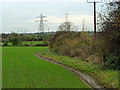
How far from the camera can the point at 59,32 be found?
39.7 m

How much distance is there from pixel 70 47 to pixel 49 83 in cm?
1907

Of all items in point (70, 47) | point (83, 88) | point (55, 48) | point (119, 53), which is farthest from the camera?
point (55, 48)

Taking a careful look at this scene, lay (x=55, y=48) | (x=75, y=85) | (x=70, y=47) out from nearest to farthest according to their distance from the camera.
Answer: (x=75, y=85)
(x=70, y=47)
(x=55, y=48)

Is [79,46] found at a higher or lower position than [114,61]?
higher

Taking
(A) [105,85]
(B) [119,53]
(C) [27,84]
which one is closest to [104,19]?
(B) [119,53]

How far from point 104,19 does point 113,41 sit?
5.30 feet

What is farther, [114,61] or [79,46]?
[79,46]

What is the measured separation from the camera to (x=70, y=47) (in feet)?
103

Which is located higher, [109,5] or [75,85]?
[109,5]

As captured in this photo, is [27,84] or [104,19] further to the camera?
[104,19]

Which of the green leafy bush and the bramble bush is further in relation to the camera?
the bramble bush

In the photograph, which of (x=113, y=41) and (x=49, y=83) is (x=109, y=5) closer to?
(x=113, y=41)

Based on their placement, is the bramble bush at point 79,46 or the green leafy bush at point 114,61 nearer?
the green leafy bush at point 114,61

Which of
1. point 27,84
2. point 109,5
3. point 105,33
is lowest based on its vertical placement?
point 27,84
